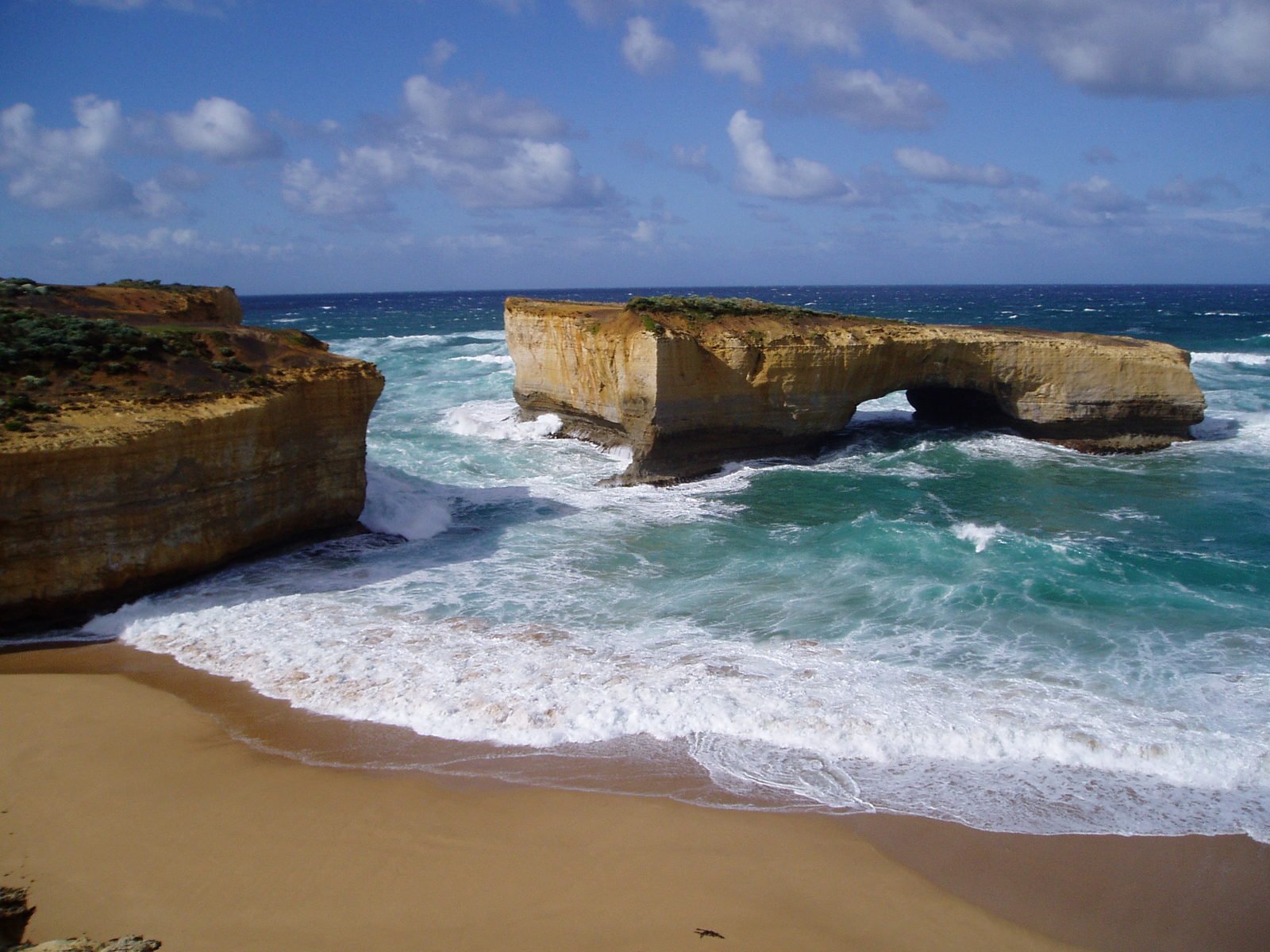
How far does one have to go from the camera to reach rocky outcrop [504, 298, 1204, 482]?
18531 mm

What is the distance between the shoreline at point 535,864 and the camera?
6.23 metres

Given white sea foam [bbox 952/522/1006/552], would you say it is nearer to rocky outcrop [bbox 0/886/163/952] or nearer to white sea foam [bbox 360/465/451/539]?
white sea foam [bbox 360/465/451/539]

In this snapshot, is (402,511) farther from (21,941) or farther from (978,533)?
(21,941)

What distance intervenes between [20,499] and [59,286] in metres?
7.14

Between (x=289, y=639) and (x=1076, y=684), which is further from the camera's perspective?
(x=289, y=639)

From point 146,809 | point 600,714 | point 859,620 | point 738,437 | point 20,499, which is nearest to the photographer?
point 146,809

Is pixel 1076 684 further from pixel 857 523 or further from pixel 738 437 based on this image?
pixel 738 437

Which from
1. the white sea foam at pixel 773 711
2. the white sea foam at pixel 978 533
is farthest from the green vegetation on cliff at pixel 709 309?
the white sea foam at pixel 773 711

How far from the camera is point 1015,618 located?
11.3m

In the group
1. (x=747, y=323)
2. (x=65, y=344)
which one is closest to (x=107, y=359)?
(x=65, y=344)

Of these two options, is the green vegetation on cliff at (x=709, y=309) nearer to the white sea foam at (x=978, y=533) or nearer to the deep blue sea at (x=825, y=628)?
the deep blue sea at (x=825, y=628)

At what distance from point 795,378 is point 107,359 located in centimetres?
1333

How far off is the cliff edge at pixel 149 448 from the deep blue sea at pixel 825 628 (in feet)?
2.21

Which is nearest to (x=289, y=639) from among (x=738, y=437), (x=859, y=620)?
(x=859, y=620)
